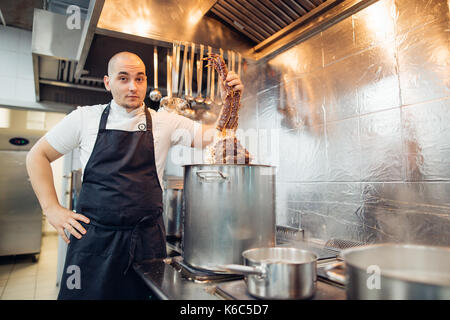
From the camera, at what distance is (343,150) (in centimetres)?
133

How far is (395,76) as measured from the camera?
1.13m

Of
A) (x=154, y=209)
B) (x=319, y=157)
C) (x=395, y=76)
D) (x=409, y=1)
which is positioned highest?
(x=409, y=1)

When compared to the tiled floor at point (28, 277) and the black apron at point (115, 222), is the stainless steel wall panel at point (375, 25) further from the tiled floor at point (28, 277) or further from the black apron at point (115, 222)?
the tiled floor at point (28, 277)

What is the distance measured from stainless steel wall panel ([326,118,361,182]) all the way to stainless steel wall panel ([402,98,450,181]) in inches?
8.3

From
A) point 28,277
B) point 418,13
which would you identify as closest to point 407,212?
point 418,13

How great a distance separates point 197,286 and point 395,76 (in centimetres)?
105

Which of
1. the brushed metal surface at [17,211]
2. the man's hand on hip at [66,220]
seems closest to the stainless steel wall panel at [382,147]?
the man's hand on hip at [66,220]

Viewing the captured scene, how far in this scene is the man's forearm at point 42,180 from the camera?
1081 millimetres

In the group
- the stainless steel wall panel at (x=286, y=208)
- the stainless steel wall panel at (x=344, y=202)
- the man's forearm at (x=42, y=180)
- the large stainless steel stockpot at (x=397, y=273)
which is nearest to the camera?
the large stainless steel stockpot at (x=397, y=273)

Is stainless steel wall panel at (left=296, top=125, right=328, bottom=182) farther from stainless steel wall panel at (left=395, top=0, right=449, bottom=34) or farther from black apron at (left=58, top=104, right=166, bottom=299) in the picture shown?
black apron at (left=58, top=104, right=166, bottom=299)

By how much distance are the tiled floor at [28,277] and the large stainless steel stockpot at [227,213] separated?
2.52 m

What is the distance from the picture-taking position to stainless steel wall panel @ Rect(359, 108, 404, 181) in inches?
43.8

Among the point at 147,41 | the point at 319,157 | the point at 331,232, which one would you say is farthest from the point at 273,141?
the point at 147,41
